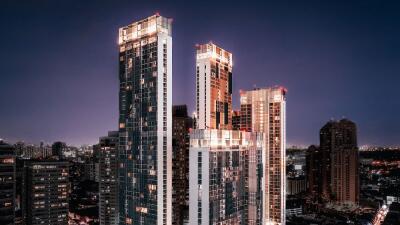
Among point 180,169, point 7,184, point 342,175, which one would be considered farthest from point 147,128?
point 342,175

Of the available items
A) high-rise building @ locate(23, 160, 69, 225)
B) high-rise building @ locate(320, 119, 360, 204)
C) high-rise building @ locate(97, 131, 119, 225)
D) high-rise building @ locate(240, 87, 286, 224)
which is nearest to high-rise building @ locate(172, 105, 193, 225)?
high-rise building @ locate(97, 131, 119, 225)

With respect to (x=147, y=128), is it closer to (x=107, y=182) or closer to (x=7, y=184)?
(x=7, y=184)

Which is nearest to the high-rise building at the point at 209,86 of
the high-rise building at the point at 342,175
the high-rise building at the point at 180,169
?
the high-rise building at the point at 180,169

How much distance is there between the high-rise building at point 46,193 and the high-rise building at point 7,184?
1309 inches

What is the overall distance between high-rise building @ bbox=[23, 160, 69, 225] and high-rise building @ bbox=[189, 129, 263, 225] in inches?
2860

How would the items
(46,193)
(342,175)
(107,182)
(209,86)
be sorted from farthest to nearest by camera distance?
1. (342,175)
2. (107,182)
3. (46,193)
4. (209,86)

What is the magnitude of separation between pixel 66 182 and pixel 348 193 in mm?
132300

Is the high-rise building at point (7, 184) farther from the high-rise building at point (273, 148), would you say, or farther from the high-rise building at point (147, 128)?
the high-rise building at point (273, 148)

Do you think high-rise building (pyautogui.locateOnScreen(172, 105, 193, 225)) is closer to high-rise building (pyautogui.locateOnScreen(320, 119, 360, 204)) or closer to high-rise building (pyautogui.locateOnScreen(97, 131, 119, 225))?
high-rise building (pyautogui.locateOnScreen(97, 131, 119, 225))

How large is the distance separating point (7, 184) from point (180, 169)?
46.1 m

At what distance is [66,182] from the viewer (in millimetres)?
120875

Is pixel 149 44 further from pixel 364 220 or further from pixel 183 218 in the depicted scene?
pixel 364 220

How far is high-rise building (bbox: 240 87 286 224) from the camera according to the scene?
288ft

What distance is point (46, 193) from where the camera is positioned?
116000mm
